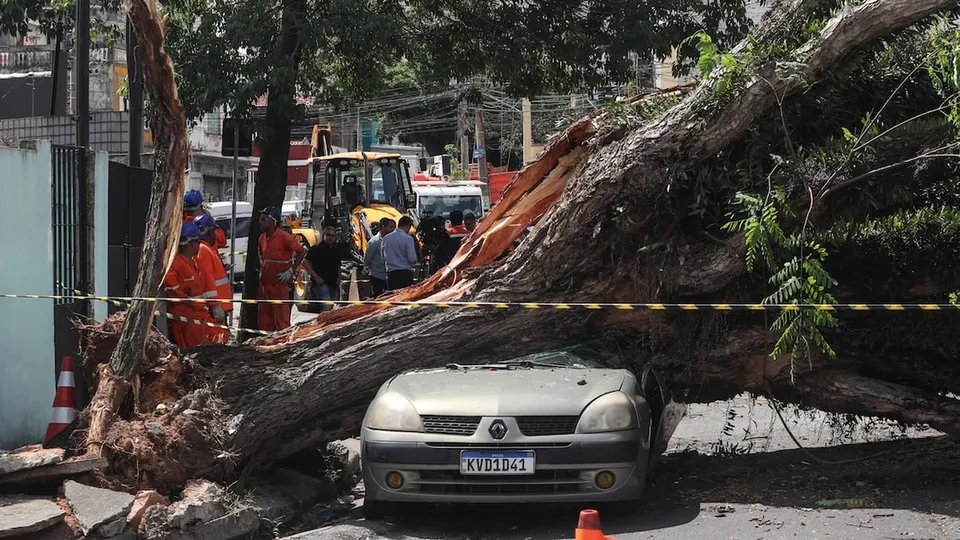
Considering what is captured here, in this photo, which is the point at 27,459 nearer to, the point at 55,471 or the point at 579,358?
the point at 55,471

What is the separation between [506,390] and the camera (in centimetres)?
691

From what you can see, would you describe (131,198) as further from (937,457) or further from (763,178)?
(937,457)

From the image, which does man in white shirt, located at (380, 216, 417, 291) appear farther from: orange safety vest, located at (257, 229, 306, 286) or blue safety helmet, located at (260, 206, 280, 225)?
orange safety vest, located at (257, 229, 306, 286)

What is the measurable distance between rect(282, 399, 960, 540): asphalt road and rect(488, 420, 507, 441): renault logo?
24.2 inches

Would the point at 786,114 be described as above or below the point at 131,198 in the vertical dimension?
above

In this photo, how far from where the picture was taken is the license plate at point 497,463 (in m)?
6.61

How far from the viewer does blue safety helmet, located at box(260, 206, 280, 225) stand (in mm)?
14258

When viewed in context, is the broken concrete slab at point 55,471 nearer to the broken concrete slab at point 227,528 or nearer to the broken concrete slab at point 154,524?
the broken concrete slab at point 154,524

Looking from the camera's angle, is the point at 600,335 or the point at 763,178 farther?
the point at 600,335

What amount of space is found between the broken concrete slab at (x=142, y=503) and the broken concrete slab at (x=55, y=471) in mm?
331

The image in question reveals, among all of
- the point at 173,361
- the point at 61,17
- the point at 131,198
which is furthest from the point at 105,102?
the point at 173,361

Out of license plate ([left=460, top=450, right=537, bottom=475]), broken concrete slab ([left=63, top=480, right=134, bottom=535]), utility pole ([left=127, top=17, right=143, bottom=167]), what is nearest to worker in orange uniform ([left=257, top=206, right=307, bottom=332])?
utility pole ([left=127, top=17, right=143, bottom=167])

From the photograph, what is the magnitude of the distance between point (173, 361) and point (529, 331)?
2457mm

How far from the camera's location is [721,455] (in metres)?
8.59
